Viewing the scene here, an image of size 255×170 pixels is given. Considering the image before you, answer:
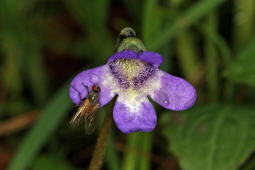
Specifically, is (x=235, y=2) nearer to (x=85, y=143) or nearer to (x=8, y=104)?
(x=85, y=143)

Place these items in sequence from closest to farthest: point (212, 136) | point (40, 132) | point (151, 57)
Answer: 1. point (151, 57)
2. point (212, 136)
3. point (40, 132)

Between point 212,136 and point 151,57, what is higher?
point 151,57

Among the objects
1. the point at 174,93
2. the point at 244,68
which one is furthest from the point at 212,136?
the point at 174,93

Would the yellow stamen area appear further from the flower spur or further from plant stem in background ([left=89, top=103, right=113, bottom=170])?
plant stem in background ([left=89, top=103, right=113, bottom=170])

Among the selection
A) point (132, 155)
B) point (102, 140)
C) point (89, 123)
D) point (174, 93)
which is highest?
point (174, 93)

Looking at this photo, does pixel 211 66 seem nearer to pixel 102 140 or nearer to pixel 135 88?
pixel 135 88

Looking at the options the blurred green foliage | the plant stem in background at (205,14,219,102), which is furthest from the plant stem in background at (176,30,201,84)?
the plant stem in background at (205,14,219,102)
